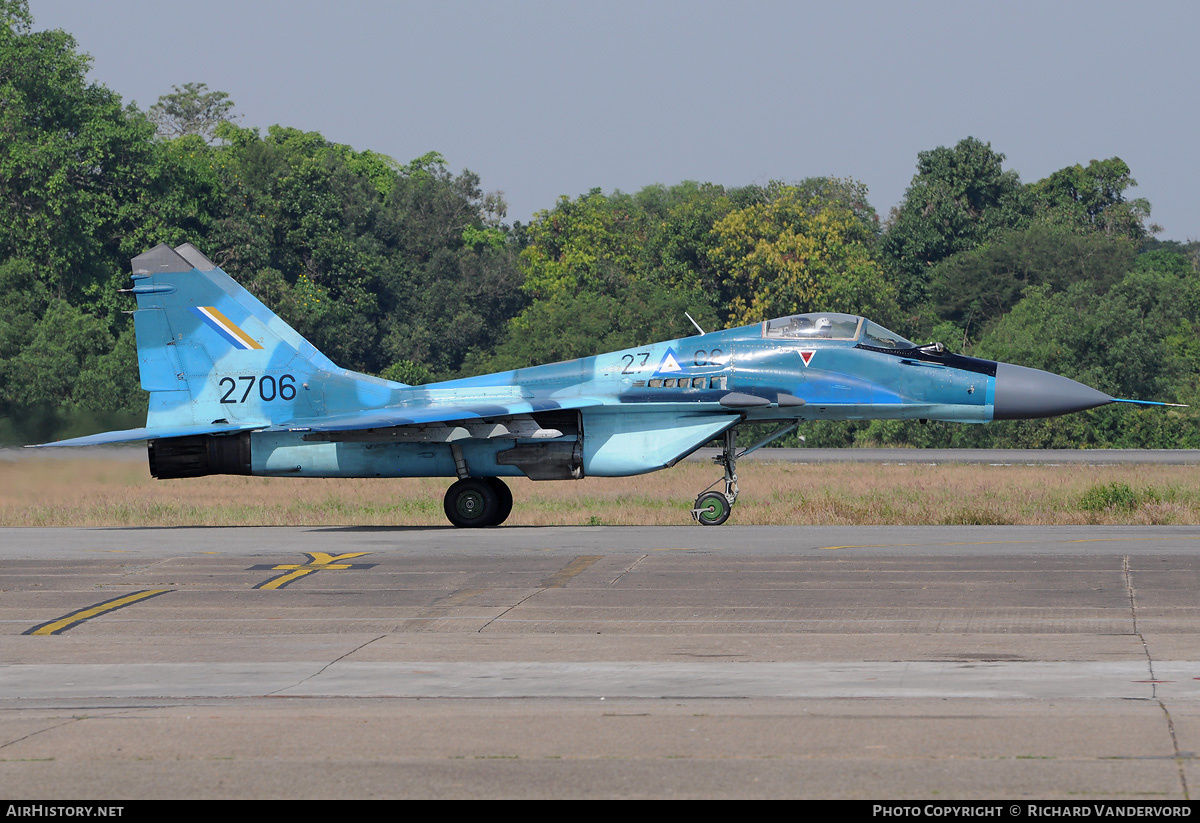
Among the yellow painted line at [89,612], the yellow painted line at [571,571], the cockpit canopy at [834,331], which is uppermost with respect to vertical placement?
the cockpit canopy at [834,331]

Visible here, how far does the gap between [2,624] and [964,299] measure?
64865mm

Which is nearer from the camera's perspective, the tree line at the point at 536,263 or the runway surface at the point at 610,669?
the runway surface at the point at 610,669

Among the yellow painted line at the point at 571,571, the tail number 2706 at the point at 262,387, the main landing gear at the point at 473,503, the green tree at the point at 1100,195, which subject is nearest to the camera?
the yellow painted line at the point at 571,571

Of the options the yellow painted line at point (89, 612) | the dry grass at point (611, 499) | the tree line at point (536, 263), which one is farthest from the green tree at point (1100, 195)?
the yellow painted line at point (89, 612)

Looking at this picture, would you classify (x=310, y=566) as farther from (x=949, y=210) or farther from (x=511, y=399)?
(x=949, y=210)

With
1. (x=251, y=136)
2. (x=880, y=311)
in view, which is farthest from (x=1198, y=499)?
(x=251, y=136)

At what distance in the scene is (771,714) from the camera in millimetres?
8328

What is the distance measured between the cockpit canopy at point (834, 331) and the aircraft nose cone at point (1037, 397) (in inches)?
60.5

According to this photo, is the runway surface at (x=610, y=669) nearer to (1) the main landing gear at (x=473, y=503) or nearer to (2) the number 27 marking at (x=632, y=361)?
(1) the main landing gear at (x=473, y=503)

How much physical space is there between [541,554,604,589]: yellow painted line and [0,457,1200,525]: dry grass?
612 centimetres

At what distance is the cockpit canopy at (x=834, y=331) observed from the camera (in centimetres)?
2084

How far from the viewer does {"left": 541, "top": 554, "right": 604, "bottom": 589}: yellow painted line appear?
14.5 metres

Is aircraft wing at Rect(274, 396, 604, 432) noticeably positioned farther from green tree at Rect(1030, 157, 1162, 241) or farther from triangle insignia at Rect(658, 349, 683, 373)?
green tree at Rect(1030, 157, 1162, 241)

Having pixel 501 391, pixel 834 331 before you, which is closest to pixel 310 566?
pixel 501 391
